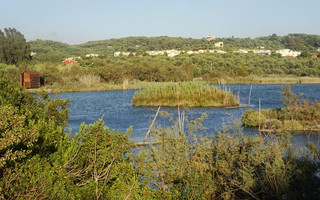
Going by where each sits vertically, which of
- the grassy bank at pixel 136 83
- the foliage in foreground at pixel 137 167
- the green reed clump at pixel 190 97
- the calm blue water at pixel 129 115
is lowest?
the grassy bank at pixel 136 83

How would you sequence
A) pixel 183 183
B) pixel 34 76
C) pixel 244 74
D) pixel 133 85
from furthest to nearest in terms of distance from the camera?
1. pixel 244 74
2. pixel 133 85
3. pixel 34 76
4. pixel 183 183

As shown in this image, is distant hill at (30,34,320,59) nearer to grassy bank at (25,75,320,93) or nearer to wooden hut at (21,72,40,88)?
grassy bank at (25,75,320,93)

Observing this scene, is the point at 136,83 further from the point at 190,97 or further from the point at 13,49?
the point at 13,49

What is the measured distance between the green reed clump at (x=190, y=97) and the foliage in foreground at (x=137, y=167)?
20971mm

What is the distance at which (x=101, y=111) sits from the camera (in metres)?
29.7

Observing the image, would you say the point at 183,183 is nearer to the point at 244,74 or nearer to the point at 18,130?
the point at 18,130

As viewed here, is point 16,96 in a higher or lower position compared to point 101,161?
higher

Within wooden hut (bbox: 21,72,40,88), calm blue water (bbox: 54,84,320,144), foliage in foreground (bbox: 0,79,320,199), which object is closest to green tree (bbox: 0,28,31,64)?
wooden hut (bbox: 21,72,40,88)

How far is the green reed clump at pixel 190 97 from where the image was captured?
95.0ft

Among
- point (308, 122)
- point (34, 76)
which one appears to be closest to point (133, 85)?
point (34, 76)

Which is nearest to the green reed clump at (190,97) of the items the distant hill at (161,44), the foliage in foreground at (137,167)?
the foliage in foreground at (137,167)

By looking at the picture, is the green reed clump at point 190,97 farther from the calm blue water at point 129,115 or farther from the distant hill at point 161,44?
the distant hill at point 161,44

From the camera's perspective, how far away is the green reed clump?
29.0 meters

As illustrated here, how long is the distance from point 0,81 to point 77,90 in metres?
41.6
